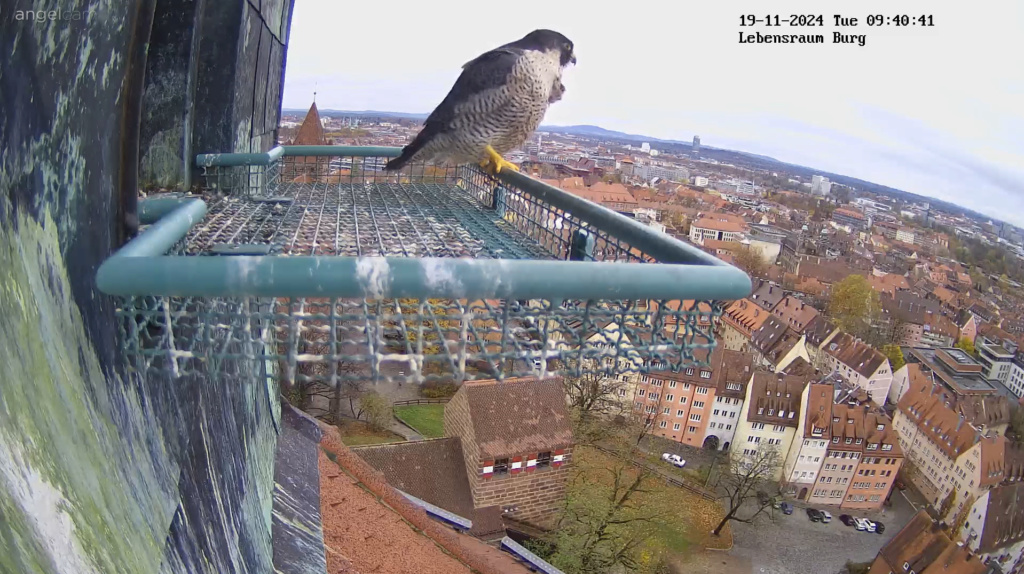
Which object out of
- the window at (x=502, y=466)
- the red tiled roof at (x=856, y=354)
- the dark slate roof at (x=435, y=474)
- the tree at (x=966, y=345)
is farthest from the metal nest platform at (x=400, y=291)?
the tree at (x=966, y=345)

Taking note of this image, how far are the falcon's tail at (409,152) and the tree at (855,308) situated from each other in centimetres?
3214

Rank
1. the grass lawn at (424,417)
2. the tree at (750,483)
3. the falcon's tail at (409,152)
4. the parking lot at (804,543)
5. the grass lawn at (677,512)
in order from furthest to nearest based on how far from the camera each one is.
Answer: the tree at (750,483) < the parking lot at (804,543) < the grass lawn at (424,417) < the grass lawn at (677,512) < the falcon's tail at (409,152)

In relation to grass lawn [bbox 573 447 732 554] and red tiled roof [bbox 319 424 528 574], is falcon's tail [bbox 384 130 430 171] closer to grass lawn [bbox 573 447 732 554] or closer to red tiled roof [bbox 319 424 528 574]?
red tiled roof [bbox 319 424 528 574]

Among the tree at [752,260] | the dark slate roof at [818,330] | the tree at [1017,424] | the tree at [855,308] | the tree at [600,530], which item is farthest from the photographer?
the tree at [752,260]

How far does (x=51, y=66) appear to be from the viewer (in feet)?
2.97

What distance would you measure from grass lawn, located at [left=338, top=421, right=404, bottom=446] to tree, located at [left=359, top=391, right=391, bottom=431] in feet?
0.51

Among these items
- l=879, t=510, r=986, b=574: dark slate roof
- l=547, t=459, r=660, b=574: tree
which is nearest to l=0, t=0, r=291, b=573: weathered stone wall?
l=547, t=459, r=660, b=574: tree

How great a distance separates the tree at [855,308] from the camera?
101 feet

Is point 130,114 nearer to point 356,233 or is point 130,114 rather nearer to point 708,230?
point 356,233

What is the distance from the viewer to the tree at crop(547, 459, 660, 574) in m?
10.5

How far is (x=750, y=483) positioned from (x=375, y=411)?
374 inches

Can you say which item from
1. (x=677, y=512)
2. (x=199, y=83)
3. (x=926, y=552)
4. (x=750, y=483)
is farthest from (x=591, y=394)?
(x=199, y=83)

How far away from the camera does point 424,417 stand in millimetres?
15336

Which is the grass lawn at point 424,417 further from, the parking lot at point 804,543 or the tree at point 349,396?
the parking lot at point 804,543
